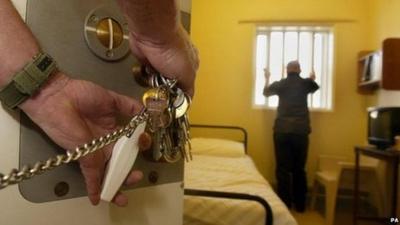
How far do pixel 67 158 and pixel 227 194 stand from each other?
0.83 metres

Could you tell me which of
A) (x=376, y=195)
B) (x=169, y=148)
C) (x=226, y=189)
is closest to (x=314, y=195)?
(x=376, y=195)

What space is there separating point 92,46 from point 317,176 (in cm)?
307

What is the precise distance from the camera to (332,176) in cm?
290

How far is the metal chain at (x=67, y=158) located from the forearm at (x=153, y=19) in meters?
0.08

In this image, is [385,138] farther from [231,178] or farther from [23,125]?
[23,125]

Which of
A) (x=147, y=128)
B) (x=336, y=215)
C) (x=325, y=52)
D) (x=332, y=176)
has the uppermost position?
(x=325, y=52)

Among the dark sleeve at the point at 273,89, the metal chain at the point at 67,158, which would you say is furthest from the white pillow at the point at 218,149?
the metal chain at the point at 67,158

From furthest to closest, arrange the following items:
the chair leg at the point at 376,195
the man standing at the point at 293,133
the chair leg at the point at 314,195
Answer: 1. the chair leg at the point at 314,195
2. the man standing at the point at 293,133
3. the chair leg at the point at 376,195

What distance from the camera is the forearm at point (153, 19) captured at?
0.98ft

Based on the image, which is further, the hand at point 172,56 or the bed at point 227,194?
the bed at point 227,194

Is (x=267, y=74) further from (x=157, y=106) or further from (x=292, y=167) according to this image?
(x=157, y=106)

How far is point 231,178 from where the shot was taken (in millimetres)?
1702

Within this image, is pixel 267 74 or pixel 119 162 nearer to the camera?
pixel 119 162

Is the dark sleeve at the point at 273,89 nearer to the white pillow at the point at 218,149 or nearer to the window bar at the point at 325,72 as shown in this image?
the window bar at the point at 325,72
